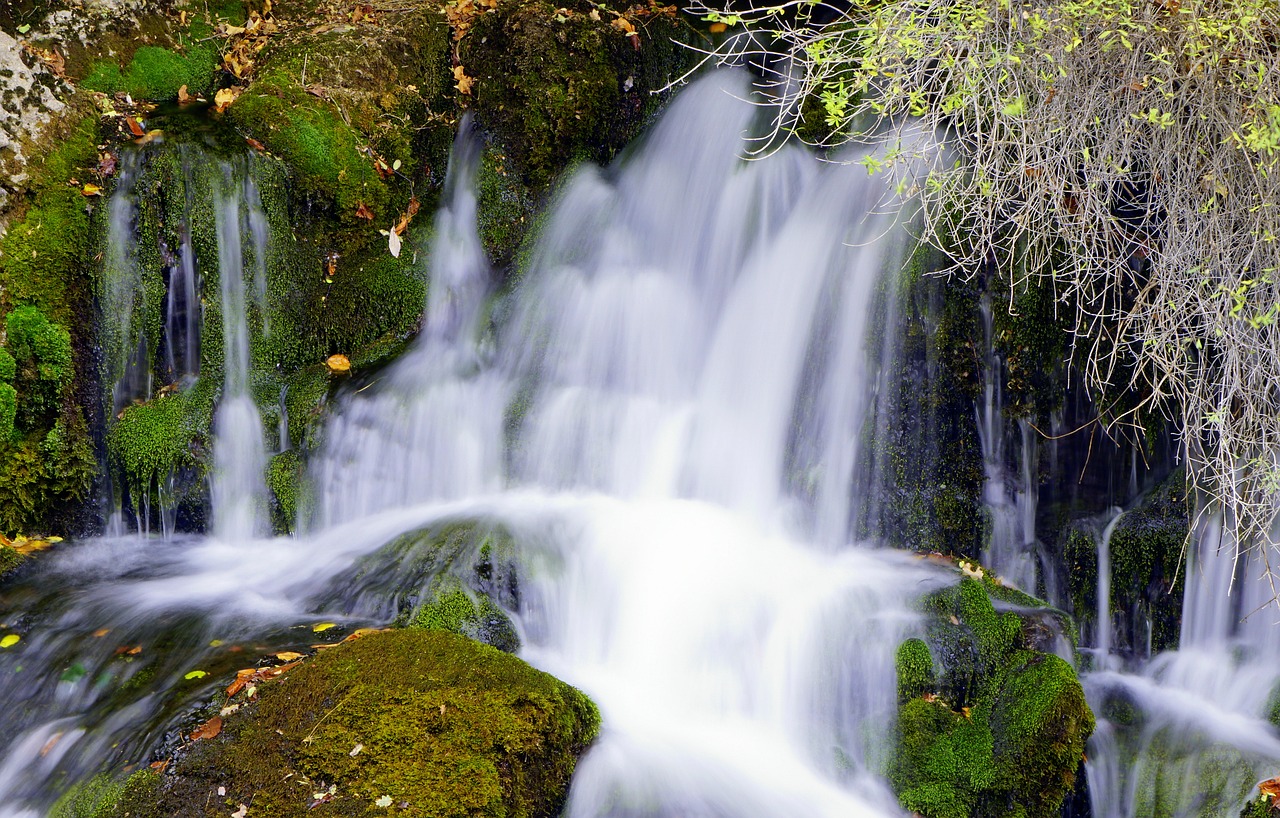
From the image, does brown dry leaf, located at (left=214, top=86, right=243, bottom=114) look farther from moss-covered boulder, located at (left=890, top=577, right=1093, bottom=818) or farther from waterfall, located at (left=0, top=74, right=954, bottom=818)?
moss-covered boulder, located at (left=890, top=577, right=1093, bottom=818)

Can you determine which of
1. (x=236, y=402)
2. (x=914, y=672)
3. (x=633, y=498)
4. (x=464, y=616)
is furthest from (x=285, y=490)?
(x=914, y=672)

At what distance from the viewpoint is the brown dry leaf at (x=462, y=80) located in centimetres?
660

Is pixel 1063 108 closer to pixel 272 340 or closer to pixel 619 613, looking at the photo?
pixel 619 613

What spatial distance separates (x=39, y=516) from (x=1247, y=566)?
6341 mm

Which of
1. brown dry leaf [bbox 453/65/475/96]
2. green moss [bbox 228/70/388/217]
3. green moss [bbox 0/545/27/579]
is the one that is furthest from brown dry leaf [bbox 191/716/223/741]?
brown dry leaf [bbox 453/65/475/96]

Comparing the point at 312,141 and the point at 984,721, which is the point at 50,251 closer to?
the point at 312,141

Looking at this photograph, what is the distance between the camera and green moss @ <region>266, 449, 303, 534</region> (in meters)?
5.56

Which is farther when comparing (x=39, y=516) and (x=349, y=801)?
(x=39, y=516)

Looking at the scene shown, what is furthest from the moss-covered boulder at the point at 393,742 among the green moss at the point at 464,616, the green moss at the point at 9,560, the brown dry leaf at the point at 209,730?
the green moss at the point at 9,560

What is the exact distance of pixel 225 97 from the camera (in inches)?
246

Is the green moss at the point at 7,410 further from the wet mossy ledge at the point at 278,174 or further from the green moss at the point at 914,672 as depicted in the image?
the green moss at the point at 914,672

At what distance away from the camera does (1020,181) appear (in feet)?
14.1

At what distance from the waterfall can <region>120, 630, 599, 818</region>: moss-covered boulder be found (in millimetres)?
384

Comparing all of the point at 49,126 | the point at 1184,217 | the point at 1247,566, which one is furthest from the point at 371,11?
the point at 1247,566
